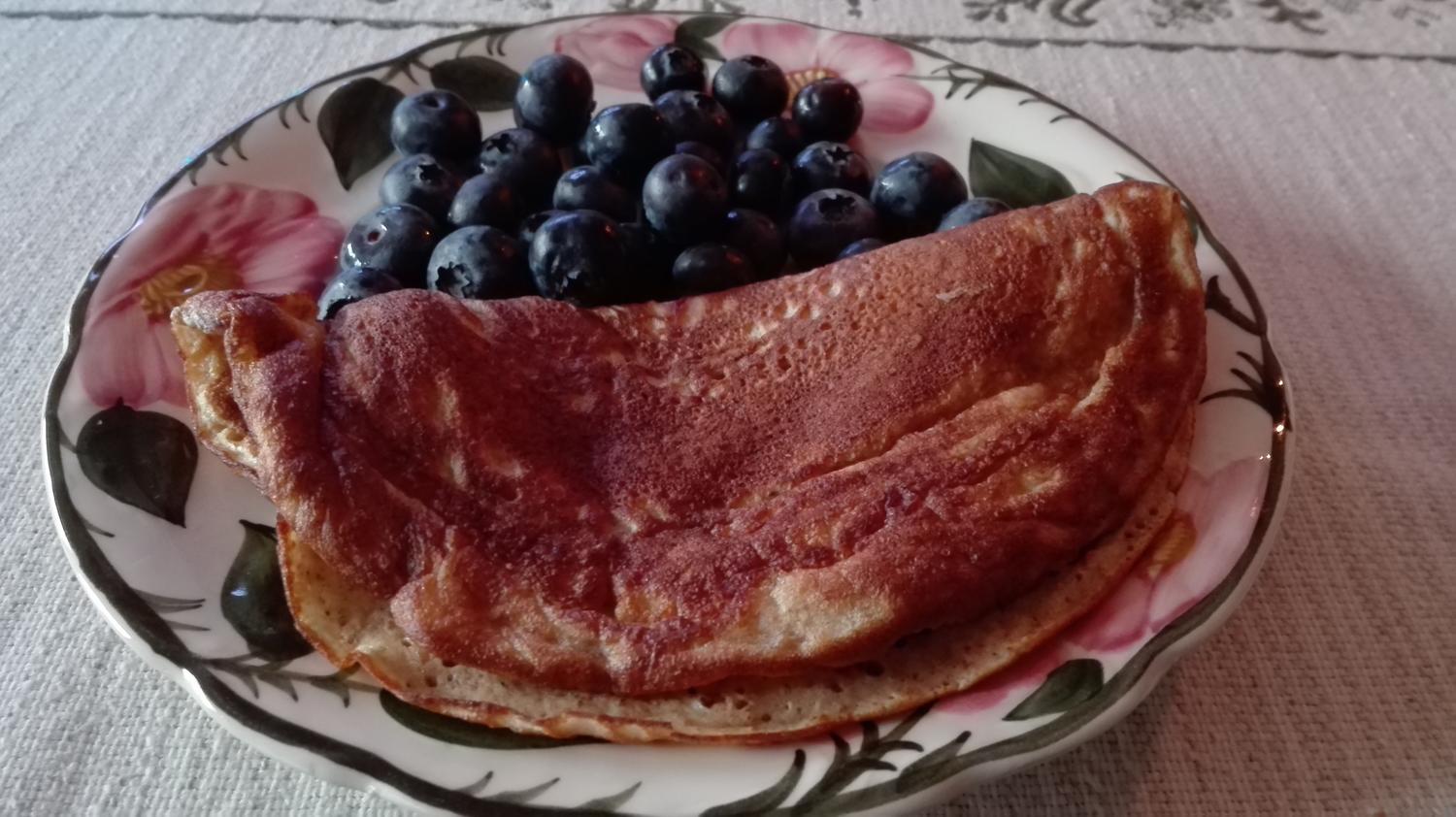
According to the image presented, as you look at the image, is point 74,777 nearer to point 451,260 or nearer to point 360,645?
point 360,645

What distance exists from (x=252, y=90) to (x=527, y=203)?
0.84 m

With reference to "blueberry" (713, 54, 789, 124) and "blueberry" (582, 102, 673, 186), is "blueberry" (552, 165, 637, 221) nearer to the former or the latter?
"blueberry" (582, 102, 673, 186)

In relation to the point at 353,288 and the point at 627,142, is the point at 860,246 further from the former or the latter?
the point at 353,288

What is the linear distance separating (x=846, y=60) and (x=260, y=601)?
115 centimetres

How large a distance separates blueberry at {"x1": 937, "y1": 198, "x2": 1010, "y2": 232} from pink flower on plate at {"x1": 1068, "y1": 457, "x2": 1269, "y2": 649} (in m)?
0.42

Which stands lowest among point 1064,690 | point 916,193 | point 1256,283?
point 1256,283

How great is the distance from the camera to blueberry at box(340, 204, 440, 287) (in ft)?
3.78

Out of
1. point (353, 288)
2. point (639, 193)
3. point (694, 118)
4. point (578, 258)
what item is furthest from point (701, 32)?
point (353, 288)

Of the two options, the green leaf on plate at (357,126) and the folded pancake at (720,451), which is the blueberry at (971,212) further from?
the green leaf on plate at (357,126)

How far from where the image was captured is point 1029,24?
197 cm

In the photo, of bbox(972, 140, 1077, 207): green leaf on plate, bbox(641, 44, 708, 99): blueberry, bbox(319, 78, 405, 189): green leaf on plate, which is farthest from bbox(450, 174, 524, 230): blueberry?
bbox(972, 140, 1077, 207): green leaf on plate

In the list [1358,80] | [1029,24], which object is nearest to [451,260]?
[1029,24]

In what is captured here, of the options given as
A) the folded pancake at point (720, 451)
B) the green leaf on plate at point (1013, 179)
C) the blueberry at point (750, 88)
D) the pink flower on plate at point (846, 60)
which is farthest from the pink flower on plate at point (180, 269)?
the green leaf on plate at point (1013, 179)

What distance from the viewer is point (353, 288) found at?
1091 mm
